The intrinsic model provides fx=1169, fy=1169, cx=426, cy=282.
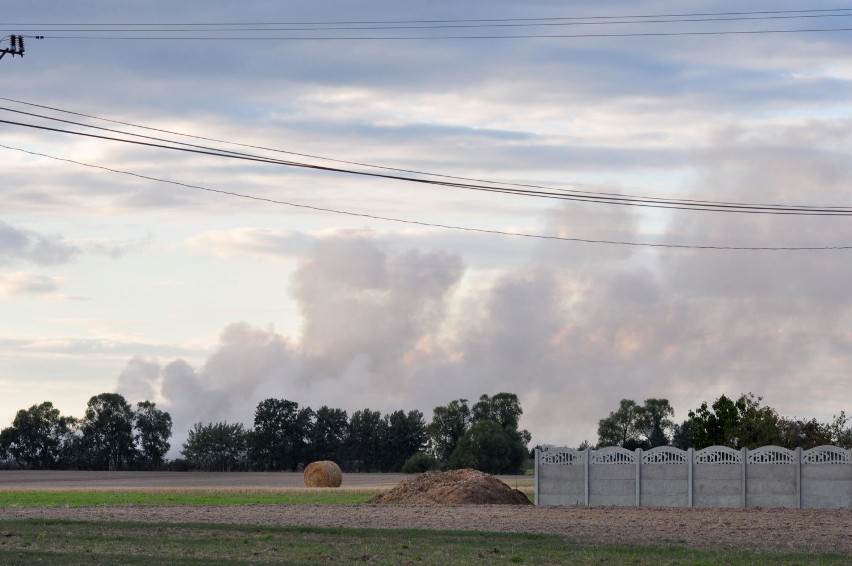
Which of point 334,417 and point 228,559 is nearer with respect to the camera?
point 228,559

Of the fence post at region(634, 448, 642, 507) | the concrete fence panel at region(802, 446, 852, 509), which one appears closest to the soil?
the concrete fence panel at region(802, 446, 852, 509)

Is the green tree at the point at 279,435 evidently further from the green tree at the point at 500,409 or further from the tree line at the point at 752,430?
the tree line at the point at 752,430

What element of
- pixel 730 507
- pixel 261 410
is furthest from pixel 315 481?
pixel 261 410

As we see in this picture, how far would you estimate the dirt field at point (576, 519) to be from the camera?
2850cm

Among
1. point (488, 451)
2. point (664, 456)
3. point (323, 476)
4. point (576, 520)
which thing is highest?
point (488, 451)

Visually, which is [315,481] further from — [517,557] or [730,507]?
[517,557]

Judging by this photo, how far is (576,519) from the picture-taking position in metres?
35.4

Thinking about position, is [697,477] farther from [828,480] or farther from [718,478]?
[828,480]

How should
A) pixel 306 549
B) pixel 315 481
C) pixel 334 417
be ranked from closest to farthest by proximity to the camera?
pixel 306 549
pixel 315 481
pixel 334 417

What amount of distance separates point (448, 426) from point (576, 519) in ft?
358

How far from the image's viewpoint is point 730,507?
142ft

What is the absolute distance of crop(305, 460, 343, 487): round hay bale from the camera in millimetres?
70125

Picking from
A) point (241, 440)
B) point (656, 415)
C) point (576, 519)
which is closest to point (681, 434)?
point (656, 415)

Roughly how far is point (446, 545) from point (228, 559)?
5.67 metres
